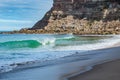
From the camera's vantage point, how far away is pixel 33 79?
11219 mm

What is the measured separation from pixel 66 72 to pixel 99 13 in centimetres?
14115

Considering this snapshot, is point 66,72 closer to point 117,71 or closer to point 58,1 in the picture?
point 117,71

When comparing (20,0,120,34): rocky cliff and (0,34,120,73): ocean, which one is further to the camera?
(20,0,120,34): rocky cliff

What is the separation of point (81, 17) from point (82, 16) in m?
0.57

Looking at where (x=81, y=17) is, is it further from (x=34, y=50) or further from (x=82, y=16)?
(x=34, y=50)

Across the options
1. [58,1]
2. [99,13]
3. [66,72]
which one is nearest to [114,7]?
[99,13]

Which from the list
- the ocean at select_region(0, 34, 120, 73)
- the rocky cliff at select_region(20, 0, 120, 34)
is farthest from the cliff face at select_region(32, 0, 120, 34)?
the ocean at select_region(0, 34, 120, 73)

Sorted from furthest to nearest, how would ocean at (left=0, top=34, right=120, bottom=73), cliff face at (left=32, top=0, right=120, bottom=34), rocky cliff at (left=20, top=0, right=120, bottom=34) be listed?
cliff face at (left=32, top=0, right=120, bottom=34) → rocky cliff at (left=20, top=0, right=120, bottom=34) → ocean at (left=0, top=34, right=120, bottom=73)

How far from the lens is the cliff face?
146000 millimetres

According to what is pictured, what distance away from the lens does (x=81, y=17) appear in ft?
516

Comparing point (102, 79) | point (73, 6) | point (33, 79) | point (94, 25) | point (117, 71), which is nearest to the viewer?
point (102, 79)

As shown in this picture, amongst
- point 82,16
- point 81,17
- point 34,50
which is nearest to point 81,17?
point 81,17

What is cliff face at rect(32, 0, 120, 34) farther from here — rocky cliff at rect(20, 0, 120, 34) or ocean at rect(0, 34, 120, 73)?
ocean at rect(0, 34, 120, 73)

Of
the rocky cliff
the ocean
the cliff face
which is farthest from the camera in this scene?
the cliff face
